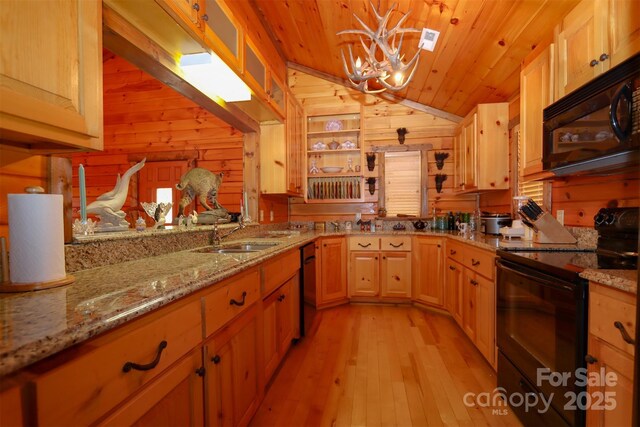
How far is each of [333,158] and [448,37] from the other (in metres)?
2.08

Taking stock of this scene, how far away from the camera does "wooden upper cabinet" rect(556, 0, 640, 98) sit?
1.34 m

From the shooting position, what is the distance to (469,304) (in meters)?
2.53

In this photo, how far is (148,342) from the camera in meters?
0.84

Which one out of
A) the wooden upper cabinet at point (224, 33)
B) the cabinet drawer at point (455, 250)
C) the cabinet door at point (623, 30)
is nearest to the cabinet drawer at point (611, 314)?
the cabinet door at point (623, 30)

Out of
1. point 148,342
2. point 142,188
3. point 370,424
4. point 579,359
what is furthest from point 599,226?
point 142,188

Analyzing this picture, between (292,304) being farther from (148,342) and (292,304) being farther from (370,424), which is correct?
(148,342)

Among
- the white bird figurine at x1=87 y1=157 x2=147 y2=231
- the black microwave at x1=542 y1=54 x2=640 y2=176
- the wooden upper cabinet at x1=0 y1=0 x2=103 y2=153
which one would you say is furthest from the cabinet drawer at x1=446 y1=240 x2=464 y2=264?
the wooden upper cabinet at x1=0 y1=0 x2=103 y2=153

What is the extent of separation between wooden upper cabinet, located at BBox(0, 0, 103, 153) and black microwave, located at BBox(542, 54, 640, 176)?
2.04m

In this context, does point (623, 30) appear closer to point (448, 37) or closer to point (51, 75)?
point (448, 37)

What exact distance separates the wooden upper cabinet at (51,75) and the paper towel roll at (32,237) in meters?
0.20

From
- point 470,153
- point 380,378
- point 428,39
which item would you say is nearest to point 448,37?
point 428,39

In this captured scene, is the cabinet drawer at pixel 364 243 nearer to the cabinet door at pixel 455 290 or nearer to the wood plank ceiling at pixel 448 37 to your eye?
the cabinet door at pixel 455 290

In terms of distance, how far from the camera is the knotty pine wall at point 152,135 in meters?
4.28

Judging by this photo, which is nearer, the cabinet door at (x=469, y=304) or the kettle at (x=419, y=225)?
the cabinet door at (x=469, y=304)
